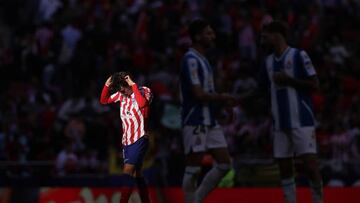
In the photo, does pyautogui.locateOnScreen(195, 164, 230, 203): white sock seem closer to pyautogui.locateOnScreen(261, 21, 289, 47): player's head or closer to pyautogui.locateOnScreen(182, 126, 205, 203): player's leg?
→ pyautogui.locateOnScreen(182, 126, 205, 203): player's leg

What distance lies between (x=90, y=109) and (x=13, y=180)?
4090mm

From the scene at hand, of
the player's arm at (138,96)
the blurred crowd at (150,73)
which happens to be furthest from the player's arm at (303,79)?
the blurred crowd at (150,73)

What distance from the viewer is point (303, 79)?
10.8 m

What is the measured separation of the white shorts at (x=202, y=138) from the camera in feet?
36.0

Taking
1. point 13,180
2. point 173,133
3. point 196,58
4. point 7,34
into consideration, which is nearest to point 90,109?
point 173,133

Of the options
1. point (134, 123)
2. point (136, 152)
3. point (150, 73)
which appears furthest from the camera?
point (150, 73)

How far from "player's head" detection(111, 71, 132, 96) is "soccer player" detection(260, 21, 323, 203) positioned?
1671 mm

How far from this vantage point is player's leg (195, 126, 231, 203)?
10.9 meters

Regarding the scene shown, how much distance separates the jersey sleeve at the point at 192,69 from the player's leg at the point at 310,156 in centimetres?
126

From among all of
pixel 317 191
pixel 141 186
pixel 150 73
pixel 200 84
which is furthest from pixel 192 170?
pixel 150 73

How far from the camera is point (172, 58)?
20.5 metres

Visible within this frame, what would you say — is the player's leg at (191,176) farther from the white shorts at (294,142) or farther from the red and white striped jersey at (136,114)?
the white shorts at (294,142)

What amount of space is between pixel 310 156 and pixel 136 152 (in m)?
1.99

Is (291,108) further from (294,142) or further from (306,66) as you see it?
(306,66)
